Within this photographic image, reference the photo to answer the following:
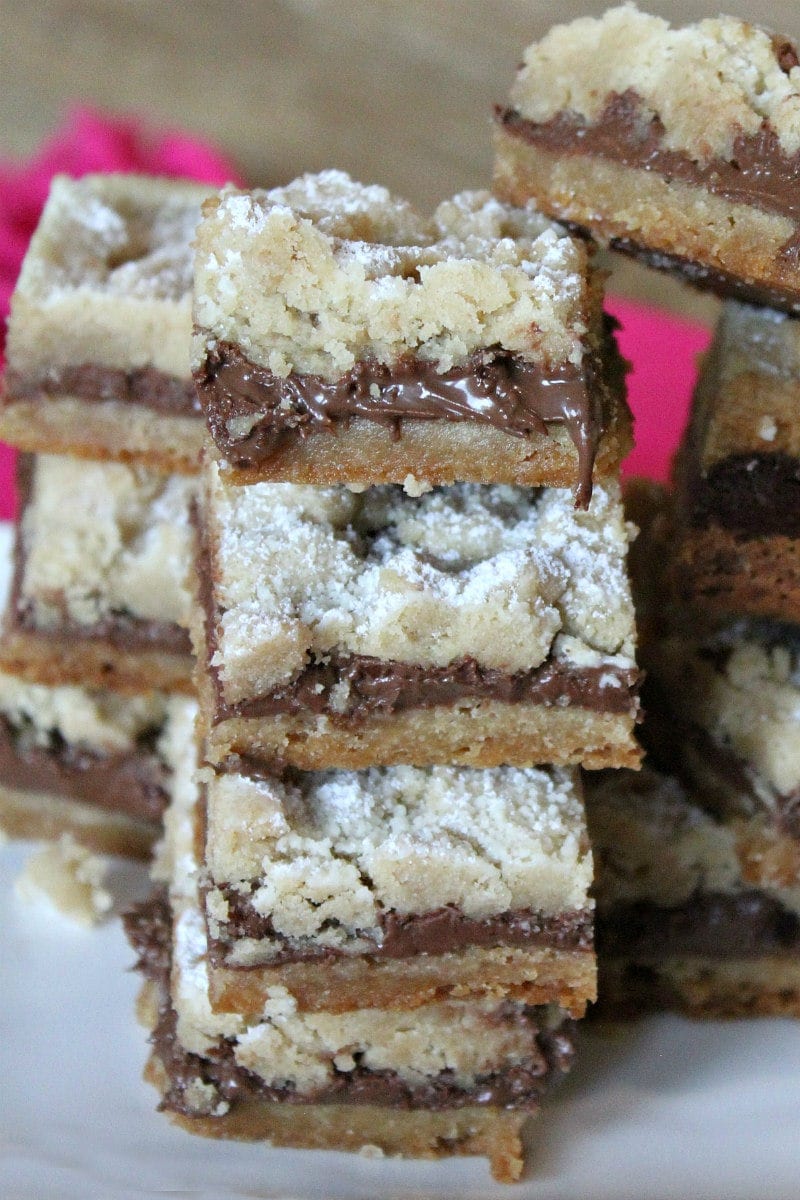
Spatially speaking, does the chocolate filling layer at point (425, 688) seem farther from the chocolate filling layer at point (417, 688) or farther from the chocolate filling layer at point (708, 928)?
the chocolate filling layer at point (708, 928)

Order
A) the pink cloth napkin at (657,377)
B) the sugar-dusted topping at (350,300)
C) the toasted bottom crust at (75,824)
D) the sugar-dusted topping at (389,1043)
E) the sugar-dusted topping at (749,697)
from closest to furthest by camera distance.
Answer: the sugar-dusted topping at (350,300)
the sugar-dusted topping at (389,1043)
the sugar-dusted topping at (749,697)
the toasted bottom crust at (75,824)
the pink cloth napkin at (657,377)

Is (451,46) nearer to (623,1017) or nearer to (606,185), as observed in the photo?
(606,185)

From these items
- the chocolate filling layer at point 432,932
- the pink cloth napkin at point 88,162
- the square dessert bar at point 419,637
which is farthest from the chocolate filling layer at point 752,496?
the pink cloth napkin at point 88,162

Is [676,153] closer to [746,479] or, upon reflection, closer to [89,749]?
[746,479]

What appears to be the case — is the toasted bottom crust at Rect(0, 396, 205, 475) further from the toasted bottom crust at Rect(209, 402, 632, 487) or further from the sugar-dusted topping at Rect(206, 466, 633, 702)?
the toasted bottom crust at Rect(209, 402, 632, 487)

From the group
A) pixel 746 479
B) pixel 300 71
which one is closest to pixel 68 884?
pixel 746 479

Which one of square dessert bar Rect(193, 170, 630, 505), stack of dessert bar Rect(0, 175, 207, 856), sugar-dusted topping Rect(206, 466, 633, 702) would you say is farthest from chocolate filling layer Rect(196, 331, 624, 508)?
stack of dessert bar Rect(0, 175, 207, 856)

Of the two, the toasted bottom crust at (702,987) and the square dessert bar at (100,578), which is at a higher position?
the square dessert bar at (100,578)
